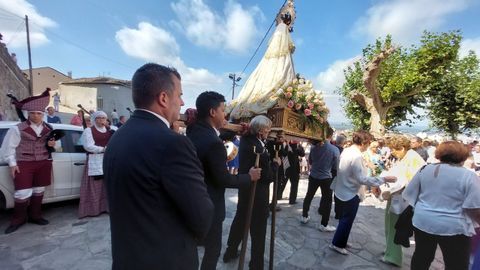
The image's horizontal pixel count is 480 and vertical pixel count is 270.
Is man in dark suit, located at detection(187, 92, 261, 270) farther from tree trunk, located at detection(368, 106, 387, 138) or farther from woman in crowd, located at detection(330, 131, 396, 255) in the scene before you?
tree trunk, located at detection(368, 106, 387, 138)

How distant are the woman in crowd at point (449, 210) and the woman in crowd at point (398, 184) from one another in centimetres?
79

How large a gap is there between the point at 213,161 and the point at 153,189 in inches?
45.8

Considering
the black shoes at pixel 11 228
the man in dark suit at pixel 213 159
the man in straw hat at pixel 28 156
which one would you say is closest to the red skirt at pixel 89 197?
the man in straw hat at pixel 28 156

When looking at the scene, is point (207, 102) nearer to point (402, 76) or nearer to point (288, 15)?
point (288, 15)

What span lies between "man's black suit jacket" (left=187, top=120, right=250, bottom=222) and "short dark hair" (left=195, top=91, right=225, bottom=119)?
0.31 ft

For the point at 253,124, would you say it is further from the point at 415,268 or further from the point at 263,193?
the point at 415,268

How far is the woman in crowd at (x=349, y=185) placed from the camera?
3926mm

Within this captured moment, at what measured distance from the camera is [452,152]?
277 cm

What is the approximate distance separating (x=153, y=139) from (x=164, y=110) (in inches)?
10.4

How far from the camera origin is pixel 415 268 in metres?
2.96

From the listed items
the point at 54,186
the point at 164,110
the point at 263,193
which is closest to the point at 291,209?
the point at 263,193

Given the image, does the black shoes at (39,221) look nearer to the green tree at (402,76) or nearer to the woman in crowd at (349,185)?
the woman in crowd at (349,185)

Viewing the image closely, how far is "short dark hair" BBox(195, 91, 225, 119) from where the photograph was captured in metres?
2.55

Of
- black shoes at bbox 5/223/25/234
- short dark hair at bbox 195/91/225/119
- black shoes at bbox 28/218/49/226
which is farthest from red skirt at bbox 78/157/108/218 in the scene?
short dark hair at bbox 195/91/225/119
